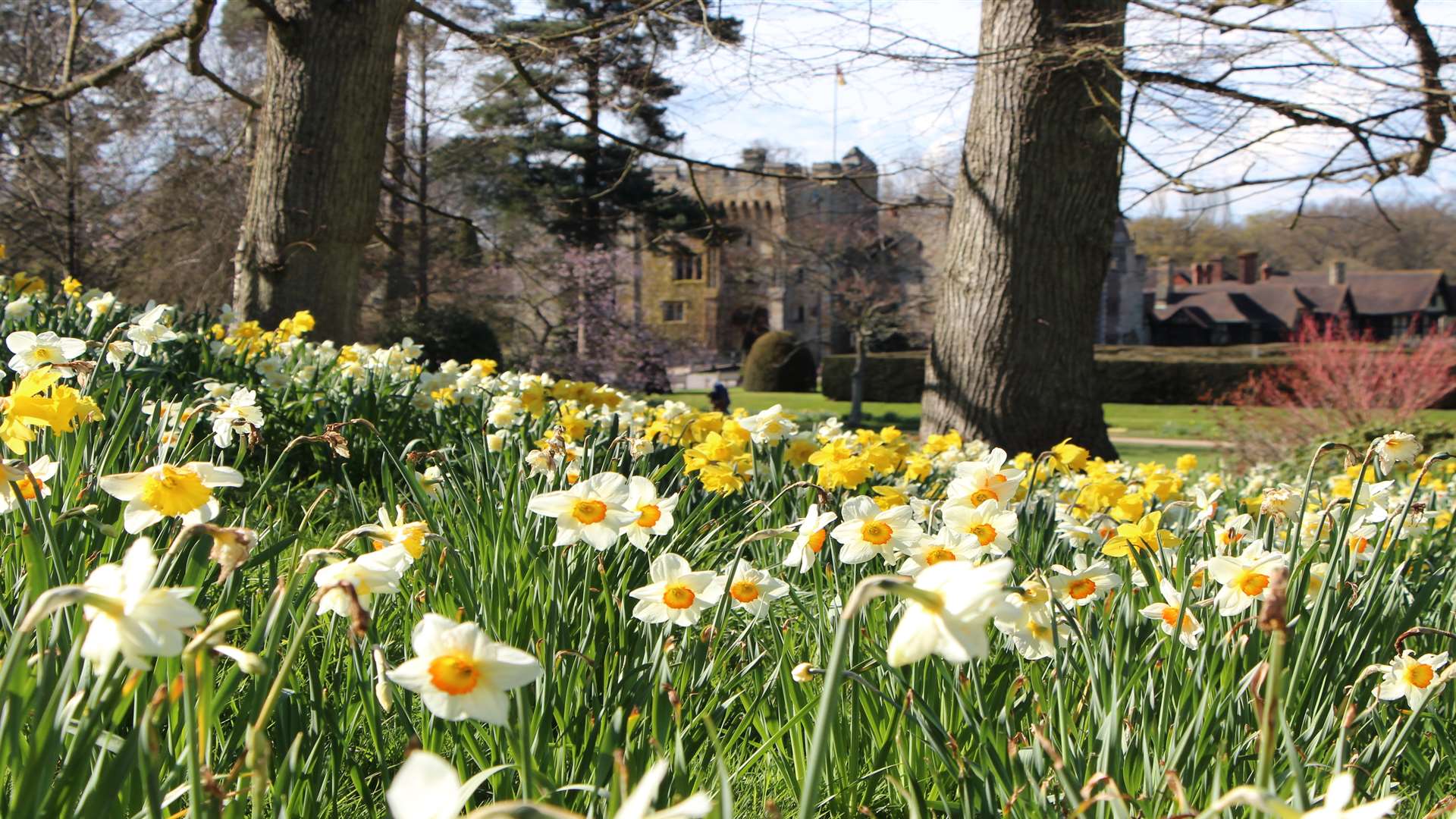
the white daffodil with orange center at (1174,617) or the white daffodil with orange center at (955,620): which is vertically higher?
the white daffodil with orange center at (955,620)

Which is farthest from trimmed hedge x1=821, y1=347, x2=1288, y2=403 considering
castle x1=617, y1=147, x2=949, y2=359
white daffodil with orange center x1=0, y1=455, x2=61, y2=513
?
white daffodil with orange center x1=0, y1=455, x2=61, y2=513

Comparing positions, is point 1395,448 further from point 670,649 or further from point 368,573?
point 368,573

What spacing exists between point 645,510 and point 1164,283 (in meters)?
69.4

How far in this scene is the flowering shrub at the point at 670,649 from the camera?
36.5 inches

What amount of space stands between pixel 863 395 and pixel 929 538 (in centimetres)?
2450

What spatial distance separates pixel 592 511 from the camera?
1565mm

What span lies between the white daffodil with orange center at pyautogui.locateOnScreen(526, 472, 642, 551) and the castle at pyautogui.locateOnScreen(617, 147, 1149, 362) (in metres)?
24.3

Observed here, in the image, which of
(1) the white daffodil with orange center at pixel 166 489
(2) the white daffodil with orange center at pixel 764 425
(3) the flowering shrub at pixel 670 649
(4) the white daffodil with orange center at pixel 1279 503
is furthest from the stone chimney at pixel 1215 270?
(1) the white daffodil with orange center at pixel 166 489

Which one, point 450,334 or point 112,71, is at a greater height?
point 112,71

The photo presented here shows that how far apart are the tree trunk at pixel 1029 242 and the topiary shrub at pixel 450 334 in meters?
10.9

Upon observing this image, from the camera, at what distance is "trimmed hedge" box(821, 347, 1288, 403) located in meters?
25.5

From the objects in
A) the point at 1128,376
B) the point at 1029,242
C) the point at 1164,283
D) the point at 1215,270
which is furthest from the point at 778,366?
the point at 1215,270

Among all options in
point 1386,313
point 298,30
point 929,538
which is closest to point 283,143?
point 298,30

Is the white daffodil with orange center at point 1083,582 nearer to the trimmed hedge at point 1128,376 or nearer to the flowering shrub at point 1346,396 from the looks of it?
the flowering shrub at point 1346,396
